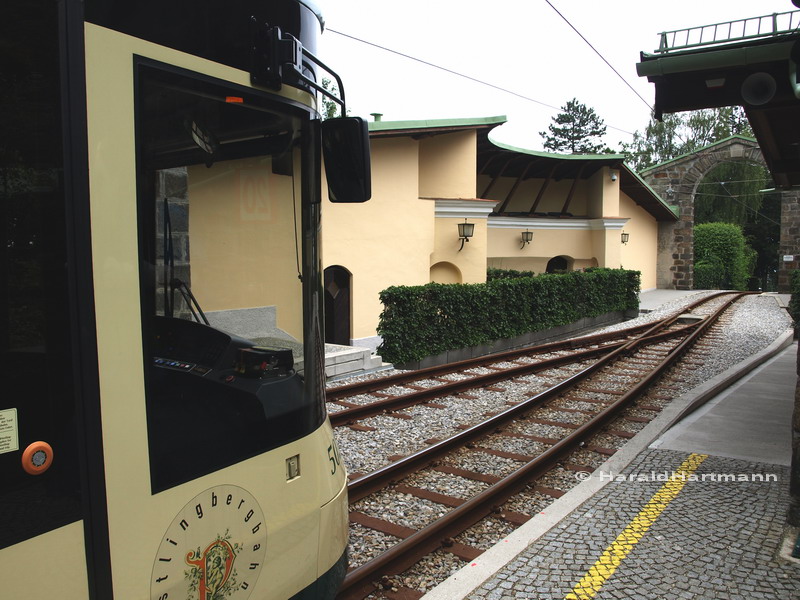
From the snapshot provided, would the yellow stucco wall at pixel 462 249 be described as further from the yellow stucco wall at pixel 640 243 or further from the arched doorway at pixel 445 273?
the yellow stucco wall at pixel 640 243

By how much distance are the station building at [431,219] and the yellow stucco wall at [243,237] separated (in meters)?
9.25

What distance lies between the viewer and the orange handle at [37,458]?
1.71m

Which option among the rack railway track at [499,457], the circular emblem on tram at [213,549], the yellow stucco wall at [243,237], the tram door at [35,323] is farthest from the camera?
the rack railway track at [499,457]

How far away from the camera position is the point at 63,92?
1.76 meters

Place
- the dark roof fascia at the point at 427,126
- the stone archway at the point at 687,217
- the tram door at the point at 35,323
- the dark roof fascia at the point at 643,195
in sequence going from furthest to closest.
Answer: the stone archway at the point at 687,217 → the dark roof fascia at the point at 643,195 → the dark roof fascia at the point at 427,126 → the tram door at the point at 35,323

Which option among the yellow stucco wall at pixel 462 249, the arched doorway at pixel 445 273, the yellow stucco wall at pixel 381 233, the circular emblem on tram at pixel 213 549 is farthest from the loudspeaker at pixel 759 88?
the arched doorway at pixel 445 273

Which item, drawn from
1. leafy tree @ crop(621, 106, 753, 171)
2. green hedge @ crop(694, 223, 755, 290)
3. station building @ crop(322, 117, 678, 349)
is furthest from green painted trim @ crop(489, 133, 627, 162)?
leafy tree @ crop(621, 106, 753, 171)

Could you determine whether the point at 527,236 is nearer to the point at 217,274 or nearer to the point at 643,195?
the point at 643,195

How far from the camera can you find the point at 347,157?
2738 millimetres

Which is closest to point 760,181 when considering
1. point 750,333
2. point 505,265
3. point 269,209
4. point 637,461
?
point 505,265

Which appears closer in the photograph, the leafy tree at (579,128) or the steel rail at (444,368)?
the steel rail at (444,368)

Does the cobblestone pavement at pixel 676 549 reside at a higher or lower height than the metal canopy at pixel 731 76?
lower

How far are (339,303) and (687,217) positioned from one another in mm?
25934

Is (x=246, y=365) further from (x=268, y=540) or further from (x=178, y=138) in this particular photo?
(x=178, y=138)
